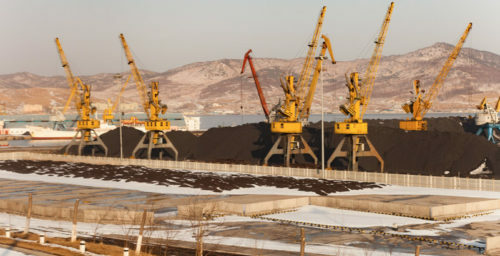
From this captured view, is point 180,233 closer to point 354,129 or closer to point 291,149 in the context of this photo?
point 354,129

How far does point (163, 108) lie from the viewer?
117 meters

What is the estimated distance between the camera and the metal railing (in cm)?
6711

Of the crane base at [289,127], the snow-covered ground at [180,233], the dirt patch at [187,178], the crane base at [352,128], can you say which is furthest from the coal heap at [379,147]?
the snow-covered ground at [180,233]

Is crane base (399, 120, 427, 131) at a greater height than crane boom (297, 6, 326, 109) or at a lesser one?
lesser

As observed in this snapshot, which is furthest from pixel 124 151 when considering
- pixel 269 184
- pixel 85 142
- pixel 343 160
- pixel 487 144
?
pixel 487 144

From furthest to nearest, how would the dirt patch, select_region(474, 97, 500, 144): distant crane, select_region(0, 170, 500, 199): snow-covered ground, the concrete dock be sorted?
select_region(474, 97, 500, 144): distant crane, the dirt patch, select_region(0, 170, 500, 199): snow-covered ground, the concrete dock

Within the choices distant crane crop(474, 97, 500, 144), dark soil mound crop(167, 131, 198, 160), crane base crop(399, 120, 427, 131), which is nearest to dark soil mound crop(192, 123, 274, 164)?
dark soil mound crop(167, 131, 198, 160)

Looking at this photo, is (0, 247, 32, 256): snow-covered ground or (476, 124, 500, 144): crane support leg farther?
(476, 124, 500, 144): crane support leg

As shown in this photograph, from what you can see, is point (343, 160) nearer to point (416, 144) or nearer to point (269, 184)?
point (416, 144)

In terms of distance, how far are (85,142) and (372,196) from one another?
83.3 m

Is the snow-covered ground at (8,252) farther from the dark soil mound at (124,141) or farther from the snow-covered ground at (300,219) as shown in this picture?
the dark soil mound at (124,141)

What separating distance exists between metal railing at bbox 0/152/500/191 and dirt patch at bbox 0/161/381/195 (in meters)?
2.30

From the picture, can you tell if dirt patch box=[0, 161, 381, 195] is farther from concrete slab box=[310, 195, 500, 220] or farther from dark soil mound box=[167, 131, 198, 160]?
dark soil mound box=[167, 131, 198, 160]

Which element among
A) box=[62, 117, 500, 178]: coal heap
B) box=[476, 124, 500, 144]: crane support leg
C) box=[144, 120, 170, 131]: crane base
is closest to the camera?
box=[62, 117, 500, 178]: coal heap
